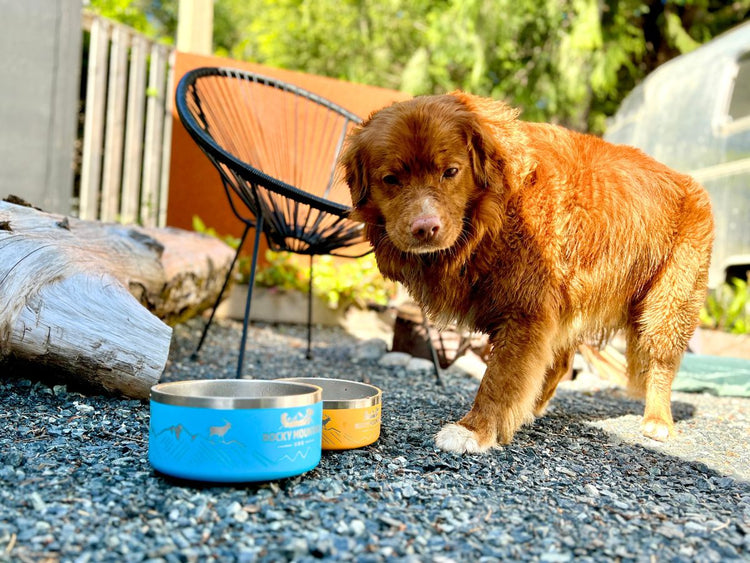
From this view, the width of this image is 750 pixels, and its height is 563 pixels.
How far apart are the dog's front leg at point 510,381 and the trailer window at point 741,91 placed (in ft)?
15.9

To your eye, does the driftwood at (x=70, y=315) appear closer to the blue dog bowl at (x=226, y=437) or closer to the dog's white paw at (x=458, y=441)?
the blue dog bowl at (x=226, y=437)

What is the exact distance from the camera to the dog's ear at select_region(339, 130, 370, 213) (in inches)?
96.5

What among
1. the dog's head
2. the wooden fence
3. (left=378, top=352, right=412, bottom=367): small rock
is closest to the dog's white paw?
the dog's head

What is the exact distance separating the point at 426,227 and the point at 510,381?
680 mm

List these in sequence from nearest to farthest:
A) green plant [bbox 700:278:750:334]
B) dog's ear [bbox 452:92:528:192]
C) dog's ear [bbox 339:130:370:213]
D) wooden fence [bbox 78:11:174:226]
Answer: dog's ear [bbox 452:92:528:192] < dog's ear [bbox 339:130:370:213] < wooden fence [bbox 78:11:174:226] < green plant [bbox 700:278:750:334]

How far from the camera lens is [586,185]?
2.51 meters

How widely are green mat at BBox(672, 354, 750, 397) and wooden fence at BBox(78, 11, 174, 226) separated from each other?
4.63m

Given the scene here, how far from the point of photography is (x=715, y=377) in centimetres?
421

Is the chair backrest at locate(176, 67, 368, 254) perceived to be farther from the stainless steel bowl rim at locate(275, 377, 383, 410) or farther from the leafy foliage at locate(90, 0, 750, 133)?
the leafy foliage at locate(90, 0, 750, 133)

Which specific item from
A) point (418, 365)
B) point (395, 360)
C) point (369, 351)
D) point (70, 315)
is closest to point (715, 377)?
point (418, 365)

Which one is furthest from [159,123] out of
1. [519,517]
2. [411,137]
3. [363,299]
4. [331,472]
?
[519,517]

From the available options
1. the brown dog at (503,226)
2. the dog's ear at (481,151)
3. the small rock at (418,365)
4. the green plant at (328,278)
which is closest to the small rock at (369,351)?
the small rock at (418,365)

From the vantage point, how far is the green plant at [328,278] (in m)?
5.93

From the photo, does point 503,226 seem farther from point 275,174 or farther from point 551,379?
point 275,174
